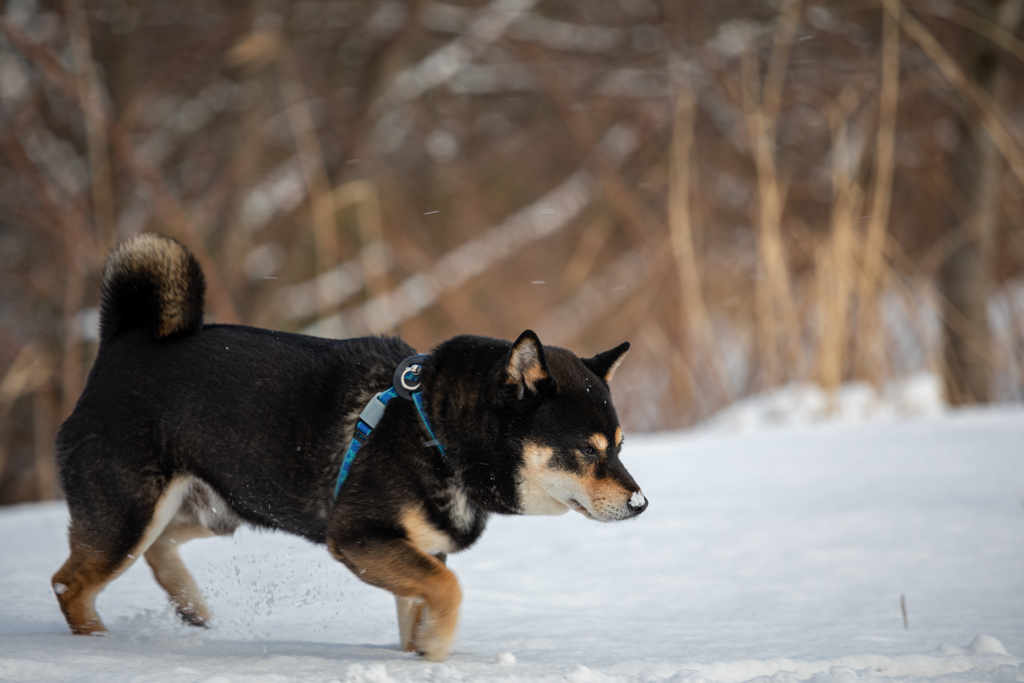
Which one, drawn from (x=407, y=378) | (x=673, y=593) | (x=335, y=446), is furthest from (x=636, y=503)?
(x=673, y=593)

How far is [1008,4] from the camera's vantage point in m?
6.68

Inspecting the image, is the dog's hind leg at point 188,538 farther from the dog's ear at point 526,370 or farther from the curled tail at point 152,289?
the dog's ear at point 526,370

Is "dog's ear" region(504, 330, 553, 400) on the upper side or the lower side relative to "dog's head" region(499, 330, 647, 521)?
upper

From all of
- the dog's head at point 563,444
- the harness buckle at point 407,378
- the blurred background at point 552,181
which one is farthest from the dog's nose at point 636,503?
the blurred background at point 552,181

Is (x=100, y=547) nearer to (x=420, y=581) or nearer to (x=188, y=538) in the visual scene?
(x=188, y=538)

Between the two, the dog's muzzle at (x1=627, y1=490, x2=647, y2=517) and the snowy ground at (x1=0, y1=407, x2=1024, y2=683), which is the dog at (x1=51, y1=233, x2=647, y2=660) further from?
the snowy ground at (x1=0, y1=407, x2=1024, y2=683)

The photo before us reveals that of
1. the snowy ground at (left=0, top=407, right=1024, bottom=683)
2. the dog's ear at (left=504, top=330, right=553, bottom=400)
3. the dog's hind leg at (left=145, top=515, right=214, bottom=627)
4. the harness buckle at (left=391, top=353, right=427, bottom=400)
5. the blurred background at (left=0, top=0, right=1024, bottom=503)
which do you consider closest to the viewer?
the snowy ground at (left=0, top=407, right=1024, bottom=683)

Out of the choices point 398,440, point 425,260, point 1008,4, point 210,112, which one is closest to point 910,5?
point 1008,4

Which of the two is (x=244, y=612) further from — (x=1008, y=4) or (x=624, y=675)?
(x=1008, y=4)

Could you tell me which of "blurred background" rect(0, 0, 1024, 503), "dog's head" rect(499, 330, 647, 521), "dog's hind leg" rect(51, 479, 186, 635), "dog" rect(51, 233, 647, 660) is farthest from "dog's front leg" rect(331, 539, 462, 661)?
"blurred background" rect(0, 0, 1024, 503)

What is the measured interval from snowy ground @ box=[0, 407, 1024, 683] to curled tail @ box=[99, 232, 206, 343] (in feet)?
2.71

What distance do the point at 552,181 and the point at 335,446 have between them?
898 cm

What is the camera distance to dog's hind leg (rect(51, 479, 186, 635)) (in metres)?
2.22

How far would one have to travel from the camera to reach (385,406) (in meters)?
2.17
